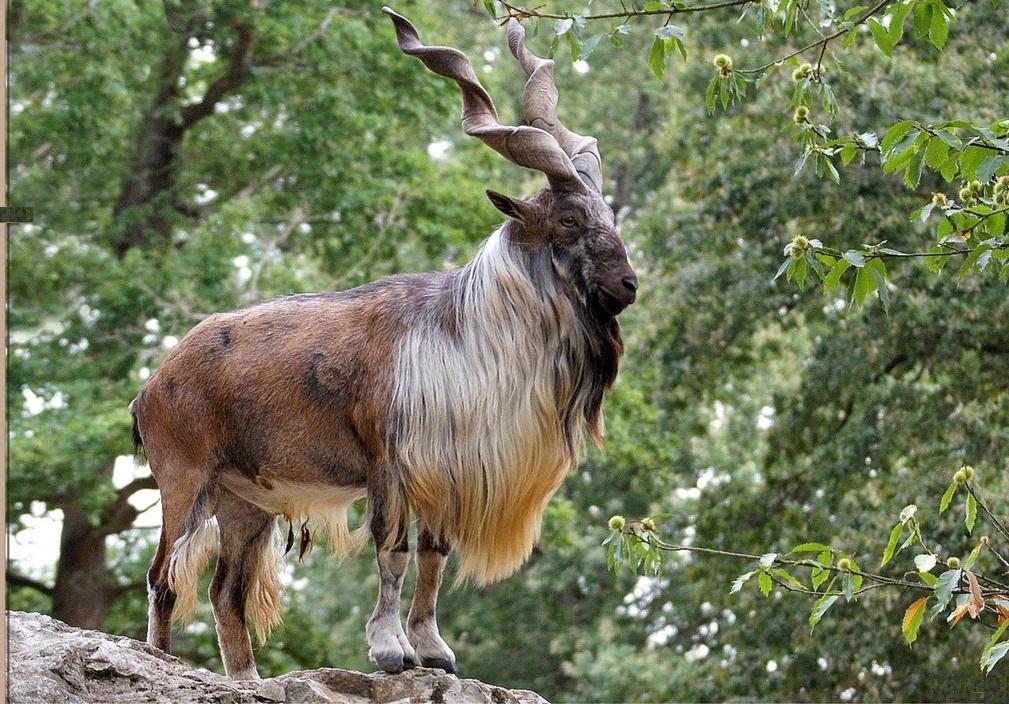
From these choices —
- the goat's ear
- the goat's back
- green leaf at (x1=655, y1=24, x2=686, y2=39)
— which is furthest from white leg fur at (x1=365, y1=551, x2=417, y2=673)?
green leaf at (x1=655, y1=24, x2=686, y2=39)

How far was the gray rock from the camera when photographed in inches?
186

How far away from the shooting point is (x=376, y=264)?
14.1 m

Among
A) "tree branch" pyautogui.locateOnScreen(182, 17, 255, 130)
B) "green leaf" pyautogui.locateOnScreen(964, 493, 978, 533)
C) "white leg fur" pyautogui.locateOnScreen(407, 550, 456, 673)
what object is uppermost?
"green leaf" pyautogui.locateOnScreen(964, 493, 978, 533)

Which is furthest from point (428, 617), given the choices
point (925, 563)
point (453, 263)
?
point (453, 263)

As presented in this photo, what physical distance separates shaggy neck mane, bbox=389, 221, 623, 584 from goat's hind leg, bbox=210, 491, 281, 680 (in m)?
0.87

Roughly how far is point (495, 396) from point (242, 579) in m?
1.30

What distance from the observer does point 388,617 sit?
5.11 meters

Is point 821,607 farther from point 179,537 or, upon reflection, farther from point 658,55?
point 179,537

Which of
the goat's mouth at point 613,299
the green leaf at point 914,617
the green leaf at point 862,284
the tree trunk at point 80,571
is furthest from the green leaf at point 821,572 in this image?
the tree trunk at point 80,571

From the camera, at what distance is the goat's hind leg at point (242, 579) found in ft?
18.5

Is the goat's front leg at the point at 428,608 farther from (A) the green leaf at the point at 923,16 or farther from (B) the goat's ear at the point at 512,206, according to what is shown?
(A) the green leaf at the point at 923,16

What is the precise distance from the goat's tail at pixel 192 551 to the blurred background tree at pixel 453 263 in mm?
6327

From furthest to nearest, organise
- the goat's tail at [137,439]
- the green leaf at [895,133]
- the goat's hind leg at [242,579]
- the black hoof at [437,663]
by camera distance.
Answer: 1. the goat's tail at [137,439]
2. the goat's hind leg at [242,579]
3. the black hoof at [437,663]
4. the green leaf at [895,133]

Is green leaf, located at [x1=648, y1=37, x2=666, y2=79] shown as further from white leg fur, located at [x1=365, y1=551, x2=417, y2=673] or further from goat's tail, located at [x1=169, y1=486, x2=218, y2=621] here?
goat's tail, located at [x1=169, y1=486, x2=218, y2=621]
